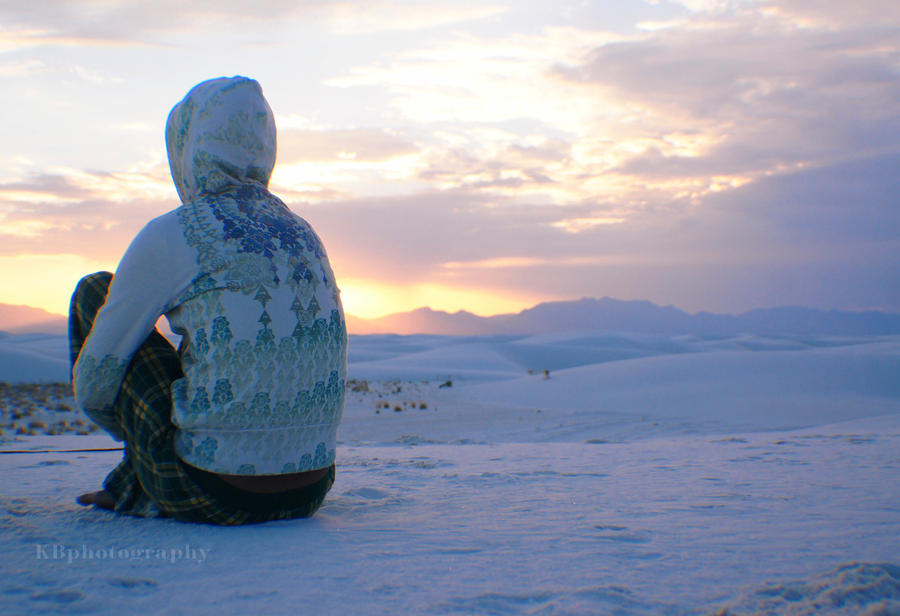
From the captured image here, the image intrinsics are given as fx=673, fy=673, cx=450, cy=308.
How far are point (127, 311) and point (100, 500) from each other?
0.89 meters

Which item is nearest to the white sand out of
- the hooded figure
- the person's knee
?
the hooded figure

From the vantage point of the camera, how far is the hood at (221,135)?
257cm

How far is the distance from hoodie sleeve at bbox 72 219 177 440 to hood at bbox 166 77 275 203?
→ 0.38 metres

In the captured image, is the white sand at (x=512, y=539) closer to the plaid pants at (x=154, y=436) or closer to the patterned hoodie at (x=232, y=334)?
the plaid pants at (x=154, y=436)

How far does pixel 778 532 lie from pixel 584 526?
0.70 meters

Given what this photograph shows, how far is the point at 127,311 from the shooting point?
2285 millimetres

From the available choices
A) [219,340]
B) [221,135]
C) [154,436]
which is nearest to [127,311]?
[219,340]

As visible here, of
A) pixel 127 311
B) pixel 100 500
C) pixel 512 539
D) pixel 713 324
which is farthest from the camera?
pixel 713 324

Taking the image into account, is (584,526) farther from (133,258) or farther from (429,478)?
(133,258)

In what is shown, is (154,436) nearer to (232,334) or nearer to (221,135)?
(232,334)

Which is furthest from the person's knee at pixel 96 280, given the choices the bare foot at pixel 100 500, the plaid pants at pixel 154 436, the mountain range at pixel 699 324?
the mountain range at pixel 699 324

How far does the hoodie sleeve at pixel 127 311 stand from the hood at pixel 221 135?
0.38 m

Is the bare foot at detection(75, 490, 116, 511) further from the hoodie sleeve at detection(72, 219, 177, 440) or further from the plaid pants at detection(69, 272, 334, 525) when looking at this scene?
the hoodie sleeve at detection(72, 219, 177, 440)

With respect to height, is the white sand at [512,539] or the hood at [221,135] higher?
the hood at [221,135]
